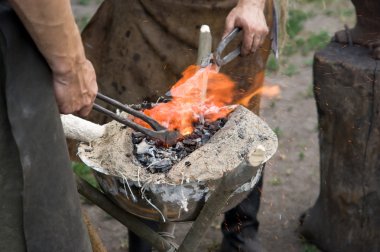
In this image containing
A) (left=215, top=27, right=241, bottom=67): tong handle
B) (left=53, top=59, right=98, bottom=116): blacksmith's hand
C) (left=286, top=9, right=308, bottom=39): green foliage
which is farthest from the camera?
(left=286, top=9, right=308, bottom=39): green foliage

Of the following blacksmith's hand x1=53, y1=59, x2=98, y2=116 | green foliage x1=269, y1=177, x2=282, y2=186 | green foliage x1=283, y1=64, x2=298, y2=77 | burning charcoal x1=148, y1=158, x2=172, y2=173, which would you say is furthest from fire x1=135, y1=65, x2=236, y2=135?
green foliage x1=283, y1=64, x2=298, y2=77

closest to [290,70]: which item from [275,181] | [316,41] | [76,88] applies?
[316,41]

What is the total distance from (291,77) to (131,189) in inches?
149

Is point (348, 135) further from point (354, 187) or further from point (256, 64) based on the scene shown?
point (256, 64)

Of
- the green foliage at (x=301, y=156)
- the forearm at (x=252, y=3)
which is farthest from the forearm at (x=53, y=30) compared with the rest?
the green foliage at (x=301, y=156)

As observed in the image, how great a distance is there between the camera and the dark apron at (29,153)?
1.63 metres

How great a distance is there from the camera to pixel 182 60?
327cm

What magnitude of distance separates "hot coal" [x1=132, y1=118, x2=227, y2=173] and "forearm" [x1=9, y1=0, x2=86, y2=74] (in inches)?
24.0

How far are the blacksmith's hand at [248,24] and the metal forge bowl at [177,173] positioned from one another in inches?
16.2

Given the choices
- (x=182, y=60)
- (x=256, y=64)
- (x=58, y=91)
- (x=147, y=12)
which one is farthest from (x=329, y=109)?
(x=58, y=91)

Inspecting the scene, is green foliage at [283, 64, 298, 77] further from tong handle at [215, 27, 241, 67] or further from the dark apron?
the dark apron

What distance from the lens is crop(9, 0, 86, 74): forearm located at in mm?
1578

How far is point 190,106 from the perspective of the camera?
2512 millimetres

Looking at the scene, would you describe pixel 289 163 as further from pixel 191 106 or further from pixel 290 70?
pixel 191 106
